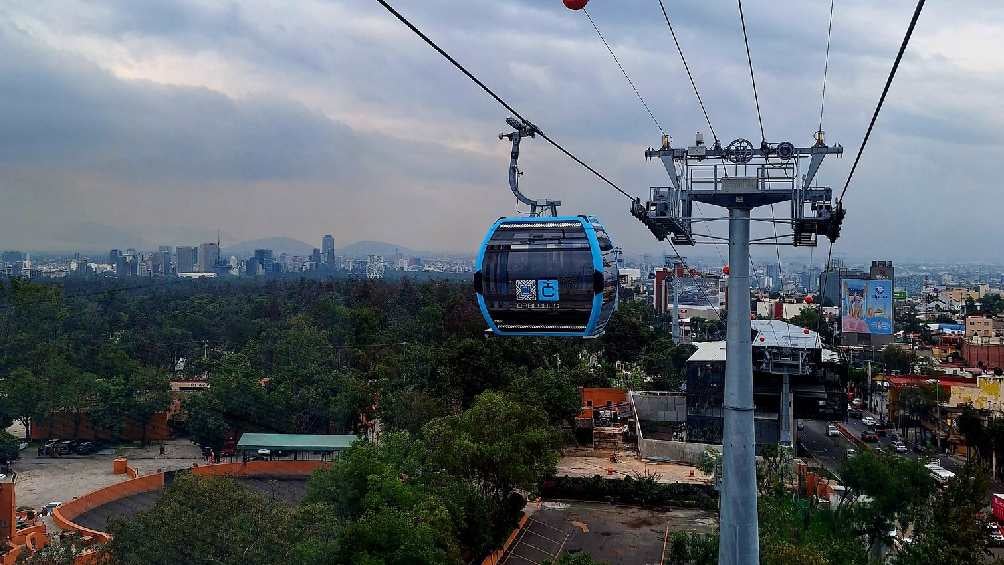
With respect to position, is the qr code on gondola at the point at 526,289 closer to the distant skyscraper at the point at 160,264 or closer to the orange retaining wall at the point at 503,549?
→ the orange retaining wall at the point at 503,549

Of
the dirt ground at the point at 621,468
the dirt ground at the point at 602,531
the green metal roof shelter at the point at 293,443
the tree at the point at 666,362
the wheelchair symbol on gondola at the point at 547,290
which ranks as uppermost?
the wheelchair symbol on gondola at the point at 547,290

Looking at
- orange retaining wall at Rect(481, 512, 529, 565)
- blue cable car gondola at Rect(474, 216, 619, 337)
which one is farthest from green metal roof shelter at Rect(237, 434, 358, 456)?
blue cable car gondola at Rect(474, 216, 619, 337)

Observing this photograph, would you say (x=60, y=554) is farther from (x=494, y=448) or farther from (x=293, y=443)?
(x=293, y=443)

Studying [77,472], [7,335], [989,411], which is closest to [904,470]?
[989,411]

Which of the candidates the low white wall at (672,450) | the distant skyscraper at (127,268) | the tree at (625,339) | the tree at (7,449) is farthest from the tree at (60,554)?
the distant skyscraper at (127,268)

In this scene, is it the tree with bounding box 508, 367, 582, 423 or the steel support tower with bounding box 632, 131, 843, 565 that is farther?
the tree with bounding box 508, 367, 582, 423

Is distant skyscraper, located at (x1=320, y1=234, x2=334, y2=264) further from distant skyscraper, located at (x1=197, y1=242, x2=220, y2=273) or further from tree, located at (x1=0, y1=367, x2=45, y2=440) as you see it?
tree, located at (x1=0, y1=367, x2=45, y2=440)
